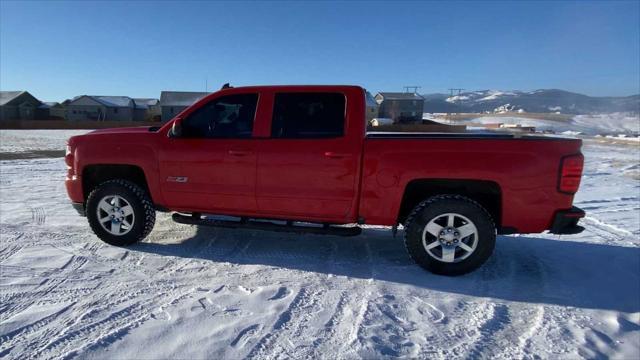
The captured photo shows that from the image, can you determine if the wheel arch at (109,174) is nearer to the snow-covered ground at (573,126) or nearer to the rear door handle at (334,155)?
the rear door handle at (334,155)

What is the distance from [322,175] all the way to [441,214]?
1.27 metres

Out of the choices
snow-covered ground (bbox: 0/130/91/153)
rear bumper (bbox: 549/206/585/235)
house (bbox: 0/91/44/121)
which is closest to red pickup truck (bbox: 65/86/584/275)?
rear bumper (bbox: 549/206/585/235)

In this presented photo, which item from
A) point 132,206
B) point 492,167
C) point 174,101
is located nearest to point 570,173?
point 492,167

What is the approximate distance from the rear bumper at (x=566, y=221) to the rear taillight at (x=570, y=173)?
205 mm

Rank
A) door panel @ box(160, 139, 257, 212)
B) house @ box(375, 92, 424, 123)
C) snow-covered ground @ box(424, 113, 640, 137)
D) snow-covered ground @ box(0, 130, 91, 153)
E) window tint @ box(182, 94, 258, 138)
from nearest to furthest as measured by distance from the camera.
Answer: door panel @ box(160, 139, 257, 212)
window tint @ box(182, 94, 258, 138)
snow-covered ground @ box(0, 130, 91, 153)
snow-covered ground @ box(424, 113, 640, 137)
house @ box(375, 92, 424, 123)

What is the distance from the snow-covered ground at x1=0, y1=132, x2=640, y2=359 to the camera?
2635 mm

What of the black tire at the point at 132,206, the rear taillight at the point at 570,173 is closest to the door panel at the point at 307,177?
the black tire at the point at 132,206

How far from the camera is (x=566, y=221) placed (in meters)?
3.56

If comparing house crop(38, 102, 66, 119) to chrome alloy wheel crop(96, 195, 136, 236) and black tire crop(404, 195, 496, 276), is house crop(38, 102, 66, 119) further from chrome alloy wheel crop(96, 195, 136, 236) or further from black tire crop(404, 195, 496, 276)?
black tire crop(404, 195, 496, 276)

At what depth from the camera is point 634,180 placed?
32.6ft

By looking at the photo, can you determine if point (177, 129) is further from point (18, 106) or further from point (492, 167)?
point (18, 106)

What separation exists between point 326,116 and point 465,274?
2.20 metres

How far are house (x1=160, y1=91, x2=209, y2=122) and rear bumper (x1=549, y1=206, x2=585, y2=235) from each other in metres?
59.3

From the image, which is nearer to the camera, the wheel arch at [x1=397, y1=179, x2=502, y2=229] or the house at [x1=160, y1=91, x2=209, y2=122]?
the wheel arch at [x1=397, y1=179, x2=502, y2=229]
